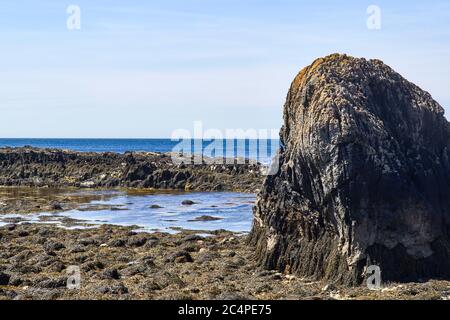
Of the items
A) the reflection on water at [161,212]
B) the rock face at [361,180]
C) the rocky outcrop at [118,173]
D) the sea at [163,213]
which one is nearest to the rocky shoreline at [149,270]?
the rock face at [361,180]

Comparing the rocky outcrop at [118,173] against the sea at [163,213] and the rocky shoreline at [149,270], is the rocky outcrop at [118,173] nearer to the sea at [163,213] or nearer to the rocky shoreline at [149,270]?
the sea at [163,213]

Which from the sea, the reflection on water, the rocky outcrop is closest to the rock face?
the sea

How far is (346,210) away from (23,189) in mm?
57103

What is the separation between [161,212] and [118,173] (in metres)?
30.3

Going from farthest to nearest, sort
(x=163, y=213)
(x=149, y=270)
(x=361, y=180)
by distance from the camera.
Result: (x=163, y=213) → (x=149, y=270) → (x=361, y=180)

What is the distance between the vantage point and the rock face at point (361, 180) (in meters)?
20.9

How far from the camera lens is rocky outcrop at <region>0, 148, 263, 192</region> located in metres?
71.3

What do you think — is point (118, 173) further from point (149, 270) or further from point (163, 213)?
point (149, 270)

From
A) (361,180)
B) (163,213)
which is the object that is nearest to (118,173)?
(163,213)

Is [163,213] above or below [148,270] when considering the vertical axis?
below

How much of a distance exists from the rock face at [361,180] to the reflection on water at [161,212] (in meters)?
14.1

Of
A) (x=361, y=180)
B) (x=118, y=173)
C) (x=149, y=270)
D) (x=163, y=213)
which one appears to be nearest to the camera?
(x=361, y=180)

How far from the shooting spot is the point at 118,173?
77188mm
